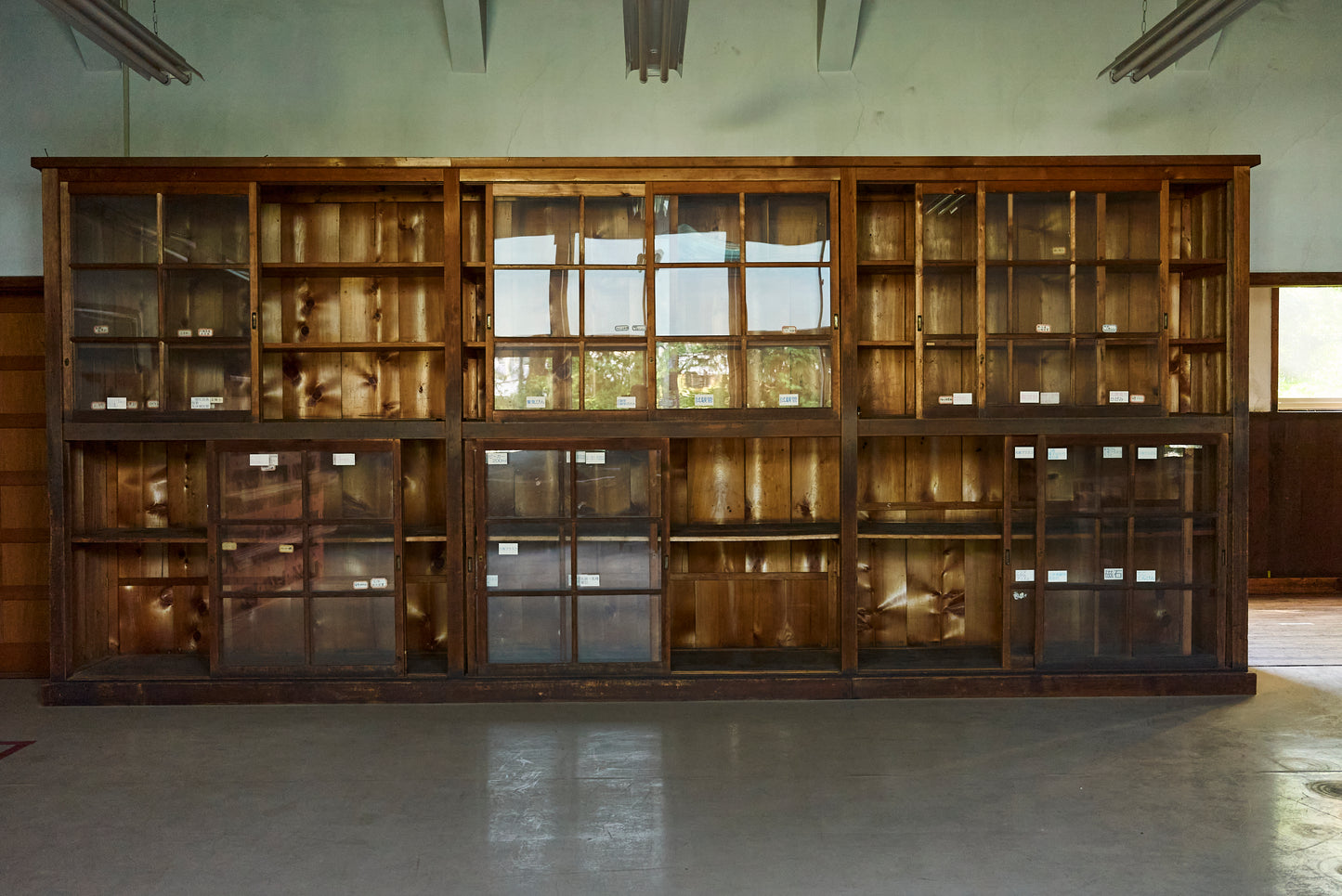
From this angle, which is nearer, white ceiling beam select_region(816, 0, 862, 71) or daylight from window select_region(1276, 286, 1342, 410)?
white ceiling beam select_region(816, 0, 862, 71)

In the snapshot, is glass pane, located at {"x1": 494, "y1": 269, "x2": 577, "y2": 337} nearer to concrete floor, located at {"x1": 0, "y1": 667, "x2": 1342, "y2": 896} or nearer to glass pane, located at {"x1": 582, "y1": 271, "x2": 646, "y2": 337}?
glass pane, located at {"x1": 582, "y1": 271, "x2": 646, "y2": 337}

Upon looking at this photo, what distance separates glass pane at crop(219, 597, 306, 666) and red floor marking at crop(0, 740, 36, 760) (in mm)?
868

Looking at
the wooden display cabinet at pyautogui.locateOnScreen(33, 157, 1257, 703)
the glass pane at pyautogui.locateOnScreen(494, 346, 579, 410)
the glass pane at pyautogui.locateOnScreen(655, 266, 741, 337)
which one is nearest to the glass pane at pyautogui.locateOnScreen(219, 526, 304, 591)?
the wooden display cabinet at pyautogui.locateOnScreen(33, 157, 1257, 703)

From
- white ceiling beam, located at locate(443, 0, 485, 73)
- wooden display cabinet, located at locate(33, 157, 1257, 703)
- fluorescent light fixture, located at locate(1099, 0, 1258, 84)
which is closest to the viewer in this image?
fluorescent light fixture, located at locate(1099, 0, 1258, 84)

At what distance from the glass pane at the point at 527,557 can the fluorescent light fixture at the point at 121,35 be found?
2680 mm

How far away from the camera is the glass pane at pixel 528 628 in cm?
418

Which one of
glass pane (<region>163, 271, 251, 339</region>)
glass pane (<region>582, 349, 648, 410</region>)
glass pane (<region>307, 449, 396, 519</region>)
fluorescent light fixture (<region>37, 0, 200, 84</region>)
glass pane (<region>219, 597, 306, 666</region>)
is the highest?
fluorescent light fixture (<region>37, 0, 200, 84</region>)

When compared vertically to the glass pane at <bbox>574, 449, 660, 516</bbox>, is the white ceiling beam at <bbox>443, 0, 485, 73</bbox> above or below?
above

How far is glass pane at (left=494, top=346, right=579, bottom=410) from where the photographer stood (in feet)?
13.8

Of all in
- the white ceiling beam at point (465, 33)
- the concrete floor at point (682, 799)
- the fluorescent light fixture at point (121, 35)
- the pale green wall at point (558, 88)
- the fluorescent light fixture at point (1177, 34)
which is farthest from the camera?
the pale green wall at point (558, 88)

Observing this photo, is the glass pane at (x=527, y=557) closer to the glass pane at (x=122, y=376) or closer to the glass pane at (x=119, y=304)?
the glass pane at (x=122, y=376)

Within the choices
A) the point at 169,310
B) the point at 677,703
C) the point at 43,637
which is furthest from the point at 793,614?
the point at 43,637

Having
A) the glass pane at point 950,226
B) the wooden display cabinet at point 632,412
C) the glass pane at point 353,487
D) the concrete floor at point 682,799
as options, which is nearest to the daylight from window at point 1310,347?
the wooden display cabinet at point 632,412

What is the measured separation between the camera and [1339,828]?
9.34 feet
